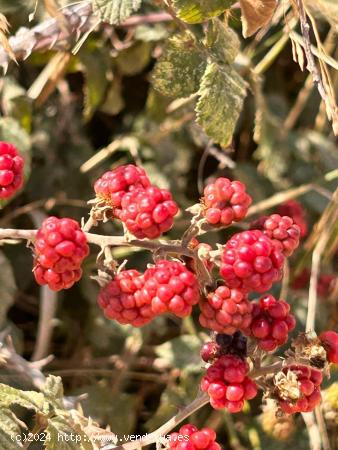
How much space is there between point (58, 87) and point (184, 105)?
0.24 metres

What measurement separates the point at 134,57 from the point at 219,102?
0.42m

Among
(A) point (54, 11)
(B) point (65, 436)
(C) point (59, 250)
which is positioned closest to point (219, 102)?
(A) point (54, 11)

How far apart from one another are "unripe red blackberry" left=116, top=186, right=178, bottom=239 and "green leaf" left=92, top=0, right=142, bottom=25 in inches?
10.9

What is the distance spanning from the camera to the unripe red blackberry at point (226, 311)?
76cm

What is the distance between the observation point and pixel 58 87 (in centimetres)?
139

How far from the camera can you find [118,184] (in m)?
0.80

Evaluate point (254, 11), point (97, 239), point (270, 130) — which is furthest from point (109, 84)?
point (97, 239)

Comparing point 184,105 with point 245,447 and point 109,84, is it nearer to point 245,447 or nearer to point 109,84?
point 109,84

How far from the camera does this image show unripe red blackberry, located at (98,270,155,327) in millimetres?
782

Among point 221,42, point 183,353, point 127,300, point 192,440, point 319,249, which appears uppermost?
point 221,42

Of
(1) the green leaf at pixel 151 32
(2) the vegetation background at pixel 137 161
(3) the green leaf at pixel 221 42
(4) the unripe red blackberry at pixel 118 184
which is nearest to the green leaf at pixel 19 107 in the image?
(2) the vegetation background at pixel 137 161

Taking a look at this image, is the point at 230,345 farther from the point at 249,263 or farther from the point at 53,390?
the point at 53,390

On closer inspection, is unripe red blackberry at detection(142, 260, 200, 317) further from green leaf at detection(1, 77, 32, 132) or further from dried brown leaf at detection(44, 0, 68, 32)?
green leaf at detection(1, 77, 32, 132)

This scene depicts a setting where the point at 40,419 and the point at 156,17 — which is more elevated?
the point at 156,17
